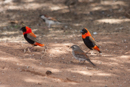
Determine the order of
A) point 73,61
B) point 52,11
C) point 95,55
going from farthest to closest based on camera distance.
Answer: point 52,11, point 95,55, point 73,61

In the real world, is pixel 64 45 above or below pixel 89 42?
below

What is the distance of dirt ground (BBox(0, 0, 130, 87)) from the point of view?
16.5 feet

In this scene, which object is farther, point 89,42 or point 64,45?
point 64,45

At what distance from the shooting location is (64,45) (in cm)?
793

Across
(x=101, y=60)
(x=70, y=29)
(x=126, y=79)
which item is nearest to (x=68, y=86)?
(x=126, y=79)

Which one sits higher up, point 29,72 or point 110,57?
point 29,72

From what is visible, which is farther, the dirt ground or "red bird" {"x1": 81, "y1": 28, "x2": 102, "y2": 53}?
"red bird" {"x1": 81, "y1": 28, "x2": 102, "y2": 53}

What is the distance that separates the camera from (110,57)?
685 centimetres

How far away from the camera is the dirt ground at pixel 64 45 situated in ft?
16.5

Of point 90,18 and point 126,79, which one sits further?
point 90,18

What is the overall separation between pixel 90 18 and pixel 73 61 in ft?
22.3

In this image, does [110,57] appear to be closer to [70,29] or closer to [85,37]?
[85,37]

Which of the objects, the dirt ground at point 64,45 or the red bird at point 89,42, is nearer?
the dirt ground at point 64,45

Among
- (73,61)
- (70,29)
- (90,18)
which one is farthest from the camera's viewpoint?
(90,18)
